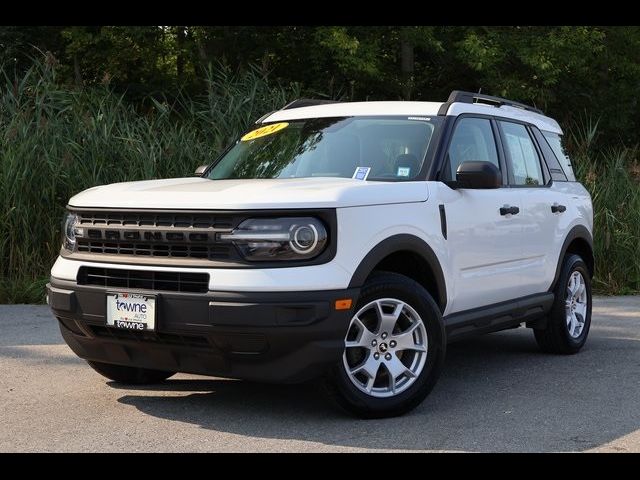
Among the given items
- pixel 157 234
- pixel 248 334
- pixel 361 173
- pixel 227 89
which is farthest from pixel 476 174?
pixel 227 89

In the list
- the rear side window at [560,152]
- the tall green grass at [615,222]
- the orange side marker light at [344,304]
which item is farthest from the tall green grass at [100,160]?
the orange side marker light at [344,304]

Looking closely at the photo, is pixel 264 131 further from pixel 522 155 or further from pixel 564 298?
pixel 564 298

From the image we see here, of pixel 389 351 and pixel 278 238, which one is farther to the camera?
pixel 389 351

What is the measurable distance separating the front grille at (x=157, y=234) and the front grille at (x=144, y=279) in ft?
0.36

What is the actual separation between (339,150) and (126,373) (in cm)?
197

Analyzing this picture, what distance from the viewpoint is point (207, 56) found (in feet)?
74.5

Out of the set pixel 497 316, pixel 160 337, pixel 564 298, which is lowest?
pixel 564 298

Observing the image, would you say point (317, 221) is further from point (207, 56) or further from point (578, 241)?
point (207, 56)

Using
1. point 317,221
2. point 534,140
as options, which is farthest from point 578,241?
point 317,221

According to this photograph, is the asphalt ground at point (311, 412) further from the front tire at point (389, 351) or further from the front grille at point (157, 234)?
the front grille at point (157, 234)

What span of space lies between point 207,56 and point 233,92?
981cm

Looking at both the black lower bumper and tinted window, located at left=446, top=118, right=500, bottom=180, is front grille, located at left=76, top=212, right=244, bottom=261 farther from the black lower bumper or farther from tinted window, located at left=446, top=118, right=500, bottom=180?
tinted window, located at left=446, top=118, right=500, bottom=180

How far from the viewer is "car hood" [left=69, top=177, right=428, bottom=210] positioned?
490 centimetres

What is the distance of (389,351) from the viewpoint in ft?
17.5
